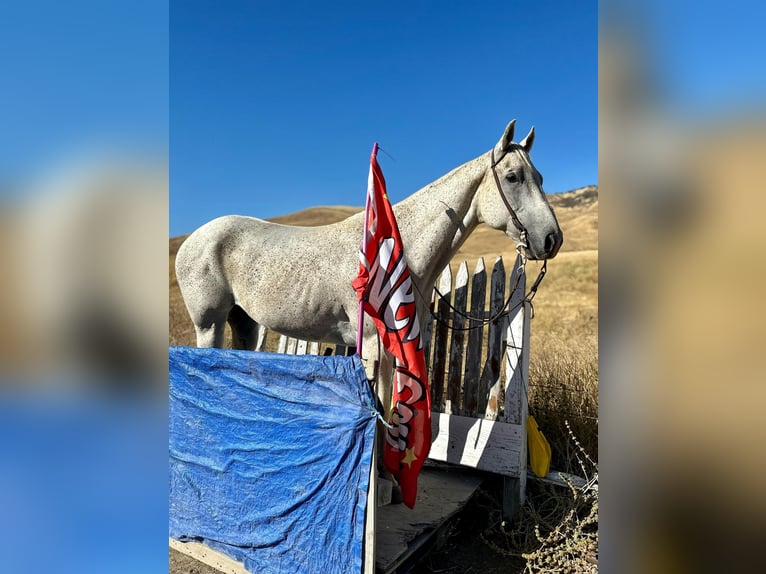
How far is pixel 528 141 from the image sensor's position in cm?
357

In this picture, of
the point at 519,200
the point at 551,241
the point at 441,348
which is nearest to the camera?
the point at 551,241

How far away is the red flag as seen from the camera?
328 cm

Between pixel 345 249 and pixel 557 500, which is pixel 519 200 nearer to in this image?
pixel 345 249

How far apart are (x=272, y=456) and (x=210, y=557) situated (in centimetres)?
107

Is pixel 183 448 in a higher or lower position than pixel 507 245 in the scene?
lower

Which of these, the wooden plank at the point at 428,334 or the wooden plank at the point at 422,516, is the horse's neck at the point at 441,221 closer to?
the wooden plank at the point at 428,334

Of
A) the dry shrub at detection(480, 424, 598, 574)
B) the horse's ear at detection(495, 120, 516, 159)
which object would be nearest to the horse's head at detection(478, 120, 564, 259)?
the horse's ear at detection(495, 120, 516, 159)

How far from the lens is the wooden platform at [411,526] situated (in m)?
3.06

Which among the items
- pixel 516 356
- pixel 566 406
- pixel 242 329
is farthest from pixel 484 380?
pixel 242 329
